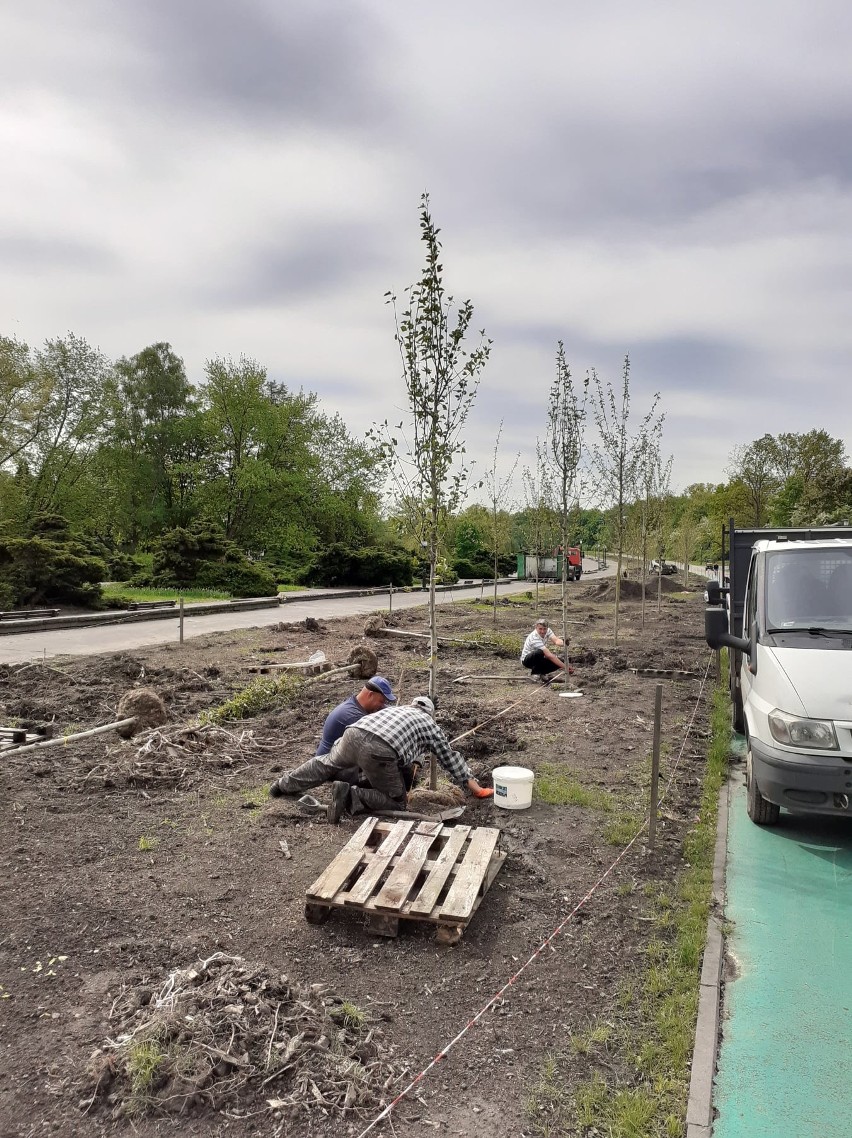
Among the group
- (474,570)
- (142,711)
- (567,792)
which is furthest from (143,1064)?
(474,570)

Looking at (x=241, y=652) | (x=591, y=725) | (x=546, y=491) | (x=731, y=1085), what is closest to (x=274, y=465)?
(x=546, y=491)

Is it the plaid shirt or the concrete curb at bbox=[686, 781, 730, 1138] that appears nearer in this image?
the concrete curb at bbox=[686, 781, 730, 1138]

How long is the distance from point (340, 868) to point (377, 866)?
0.22m

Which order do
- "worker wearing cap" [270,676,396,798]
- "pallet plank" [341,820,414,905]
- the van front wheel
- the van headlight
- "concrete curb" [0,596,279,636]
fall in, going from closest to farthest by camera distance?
"pallet plank" [341,820,414,905] → the van headlight → the van front wheel → "worker wearing cap" [270,676,396,798] → "concrete curb" [0,596,279,636]

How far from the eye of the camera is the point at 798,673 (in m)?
5.29

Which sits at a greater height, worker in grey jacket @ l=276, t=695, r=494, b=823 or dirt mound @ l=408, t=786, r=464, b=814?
worker in grey jacket @ l=276, t=695, r=494, b=823

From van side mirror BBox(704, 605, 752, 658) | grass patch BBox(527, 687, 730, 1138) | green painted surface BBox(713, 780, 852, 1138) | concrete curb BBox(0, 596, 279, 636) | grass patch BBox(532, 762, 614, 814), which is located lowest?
green painted surface BBox(713, 780, 852, 1138)

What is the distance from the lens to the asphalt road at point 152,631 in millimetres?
14914

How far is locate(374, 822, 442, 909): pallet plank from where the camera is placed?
413 cm

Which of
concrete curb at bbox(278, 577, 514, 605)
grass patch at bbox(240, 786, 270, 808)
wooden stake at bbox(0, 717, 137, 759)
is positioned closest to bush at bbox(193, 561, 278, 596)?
concrete curb at bbox(278, 577, 514, 605)

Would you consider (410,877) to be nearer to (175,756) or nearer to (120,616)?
(175,756)

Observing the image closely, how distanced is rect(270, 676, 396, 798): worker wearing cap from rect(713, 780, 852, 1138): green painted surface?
9.65 ft

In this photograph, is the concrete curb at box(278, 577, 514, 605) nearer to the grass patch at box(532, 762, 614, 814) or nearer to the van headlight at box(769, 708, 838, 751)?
the grass patch at box(532, 762, 614, 814)

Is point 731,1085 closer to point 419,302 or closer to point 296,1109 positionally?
point 296,1109
